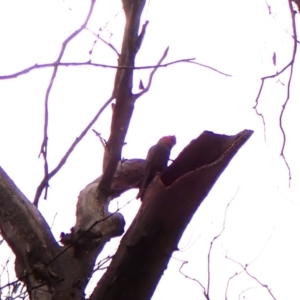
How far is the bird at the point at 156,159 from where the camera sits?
6.97 ft

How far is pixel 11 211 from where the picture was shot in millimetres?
1635

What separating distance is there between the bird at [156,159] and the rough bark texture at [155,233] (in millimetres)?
525

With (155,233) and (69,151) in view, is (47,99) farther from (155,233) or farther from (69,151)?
(155,233)

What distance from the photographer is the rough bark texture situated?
1.40 m

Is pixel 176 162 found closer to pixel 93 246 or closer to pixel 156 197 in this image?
pixel 156 197

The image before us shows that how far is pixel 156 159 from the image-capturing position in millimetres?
2285

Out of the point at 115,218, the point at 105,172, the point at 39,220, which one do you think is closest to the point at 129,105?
the point at 105,172

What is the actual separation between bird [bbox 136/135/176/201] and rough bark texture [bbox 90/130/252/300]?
525 millimetres

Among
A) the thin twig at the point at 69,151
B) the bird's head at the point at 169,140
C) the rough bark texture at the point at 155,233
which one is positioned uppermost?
the bird's head at the point at 169,140

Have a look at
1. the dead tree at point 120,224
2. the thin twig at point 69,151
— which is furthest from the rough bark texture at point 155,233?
the thin twig at point 69,151

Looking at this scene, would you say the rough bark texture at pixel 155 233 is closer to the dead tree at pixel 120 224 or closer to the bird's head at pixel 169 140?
the dead tree at pixel 120 224

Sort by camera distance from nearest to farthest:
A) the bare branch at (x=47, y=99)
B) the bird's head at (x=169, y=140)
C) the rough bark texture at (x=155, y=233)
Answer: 1. the rough bark texture at (x=155, y=233)
2. the bare branch at (x=47, y=99)
3. the bird's head at (x=169, y=140)

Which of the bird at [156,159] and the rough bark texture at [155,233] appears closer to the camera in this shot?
the rough bark texture at [155,233]

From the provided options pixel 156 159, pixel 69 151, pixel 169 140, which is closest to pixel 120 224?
pixel 69 151
